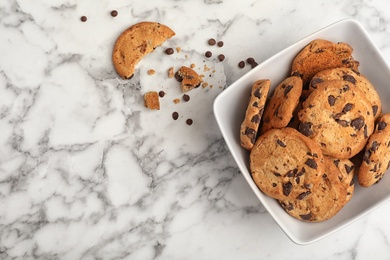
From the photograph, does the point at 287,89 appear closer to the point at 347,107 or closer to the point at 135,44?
the point at 347,107

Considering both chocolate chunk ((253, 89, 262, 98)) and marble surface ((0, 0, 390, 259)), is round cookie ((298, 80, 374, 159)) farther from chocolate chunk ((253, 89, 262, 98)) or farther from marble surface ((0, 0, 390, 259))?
marble surface ((0, 0, 390, 259))

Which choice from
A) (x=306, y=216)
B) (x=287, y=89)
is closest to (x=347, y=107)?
(x=287, y=89)

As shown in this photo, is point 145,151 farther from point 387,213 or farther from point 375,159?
point 387,213

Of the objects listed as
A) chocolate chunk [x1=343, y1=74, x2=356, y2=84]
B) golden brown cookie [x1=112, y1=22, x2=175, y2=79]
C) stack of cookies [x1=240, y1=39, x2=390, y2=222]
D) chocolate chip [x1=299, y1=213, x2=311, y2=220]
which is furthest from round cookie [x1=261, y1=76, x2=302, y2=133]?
golden brown cookie [x1=112, y1=22, x2=175, y2=79]

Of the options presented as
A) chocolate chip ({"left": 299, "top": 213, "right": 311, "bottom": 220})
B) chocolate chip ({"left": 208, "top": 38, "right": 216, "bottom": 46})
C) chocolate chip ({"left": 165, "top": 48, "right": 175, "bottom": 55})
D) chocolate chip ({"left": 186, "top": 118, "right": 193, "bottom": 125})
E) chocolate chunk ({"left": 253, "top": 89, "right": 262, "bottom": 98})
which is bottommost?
chocolate chip ({"left": 299, "top": 213, "right": 311, "bottom": 220})

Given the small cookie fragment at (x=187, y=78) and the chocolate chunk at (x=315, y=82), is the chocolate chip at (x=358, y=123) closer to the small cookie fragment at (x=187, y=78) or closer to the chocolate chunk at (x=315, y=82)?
the chocolate chunk at (x=315, y=82)
